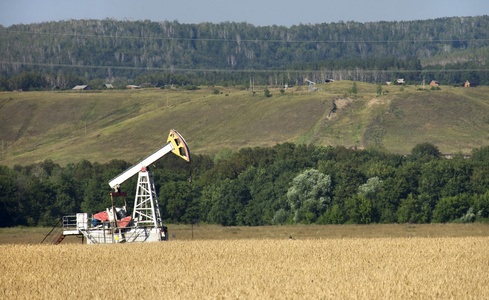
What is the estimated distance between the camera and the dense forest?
8488 centimetres

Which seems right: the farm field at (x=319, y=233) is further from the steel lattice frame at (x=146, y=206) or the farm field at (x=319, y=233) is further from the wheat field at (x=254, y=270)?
the wheat field at (x=254, y=270)

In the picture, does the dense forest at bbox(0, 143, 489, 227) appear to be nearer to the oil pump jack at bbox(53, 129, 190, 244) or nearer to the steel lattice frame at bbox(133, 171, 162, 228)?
the steel lattice frame at bbox(133, 171, 162, 228)

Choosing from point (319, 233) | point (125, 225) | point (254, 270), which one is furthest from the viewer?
point (319, 233)

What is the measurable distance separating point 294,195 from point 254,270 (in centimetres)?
5725

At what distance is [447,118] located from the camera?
19162 cm

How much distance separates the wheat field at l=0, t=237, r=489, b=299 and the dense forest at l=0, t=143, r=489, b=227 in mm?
35208

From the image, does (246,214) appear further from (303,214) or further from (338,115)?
(338,115)

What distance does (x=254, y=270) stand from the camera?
35312mm

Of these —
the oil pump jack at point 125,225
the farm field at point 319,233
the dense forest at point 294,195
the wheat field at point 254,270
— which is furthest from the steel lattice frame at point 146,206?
the dense forest at point 294,195

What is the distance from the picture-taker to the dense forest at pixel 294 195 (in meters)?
84.9

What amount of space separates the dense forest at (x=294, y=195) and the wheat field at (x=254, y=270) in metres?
35.2

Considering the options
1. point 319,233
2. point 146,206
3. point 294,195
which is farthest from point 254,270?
point 294,195

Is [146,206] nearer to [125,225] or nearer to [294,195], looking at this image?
[125,225]

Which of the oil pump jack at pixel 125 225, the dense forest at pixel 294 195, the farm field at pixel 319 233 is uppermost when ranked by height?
the oil pump jack at pixel 125 225
